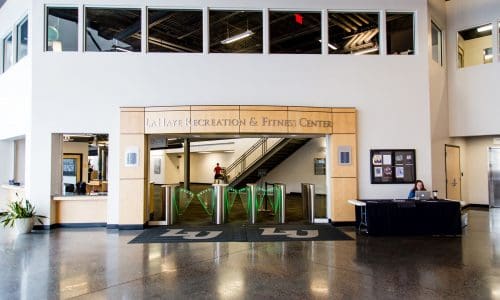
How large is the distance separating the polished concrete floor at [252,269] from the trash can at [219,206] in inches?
94.0

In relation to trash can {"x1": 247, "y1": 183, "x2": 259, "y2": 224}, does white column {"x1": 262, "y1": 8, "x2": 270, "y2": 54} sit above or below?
above

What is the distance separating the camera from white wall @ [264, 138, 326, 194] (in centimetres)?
1652

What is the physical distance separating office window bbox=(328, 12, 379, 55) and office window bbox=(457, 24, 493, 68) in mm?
3841

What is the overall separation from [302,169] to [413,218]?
9549 millimetres

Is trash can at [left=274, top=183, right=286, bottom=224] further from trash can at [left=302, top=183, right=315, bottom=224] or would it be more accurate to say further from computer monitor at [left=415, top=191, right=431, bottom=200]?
computer monitor at [left=415, top=191, right=431, bottom=200]

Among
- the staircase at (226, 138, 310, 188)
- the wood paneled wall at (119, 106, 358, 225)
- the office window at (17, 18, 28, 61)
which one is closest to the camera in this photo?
the wood paneled wall at (119, 106, 358, 225)

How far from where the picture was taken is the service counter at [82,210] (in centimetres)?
870

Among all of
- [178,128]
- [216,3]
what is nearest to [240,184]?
[178,128]

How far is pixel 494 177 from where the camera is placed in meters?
11.6

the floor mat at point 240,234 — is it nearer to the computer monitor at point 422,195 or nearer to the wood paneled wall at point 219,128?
the wood paneled wall at point 219,128

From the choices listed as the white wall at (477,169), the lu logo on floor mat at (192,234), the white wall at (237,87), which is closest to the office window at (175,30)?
the white wall at (237,87)

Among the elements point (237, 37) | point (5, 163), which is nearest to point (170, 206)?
point (237, 37)

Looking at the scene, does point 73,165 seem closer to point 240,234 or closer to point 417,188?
point 240,234

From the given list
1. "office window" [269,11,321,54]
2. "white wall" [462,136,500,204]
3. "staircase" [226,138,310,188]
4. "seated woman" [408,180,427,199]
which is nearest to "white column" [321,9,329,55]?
"office window" [269,11,321,54]
